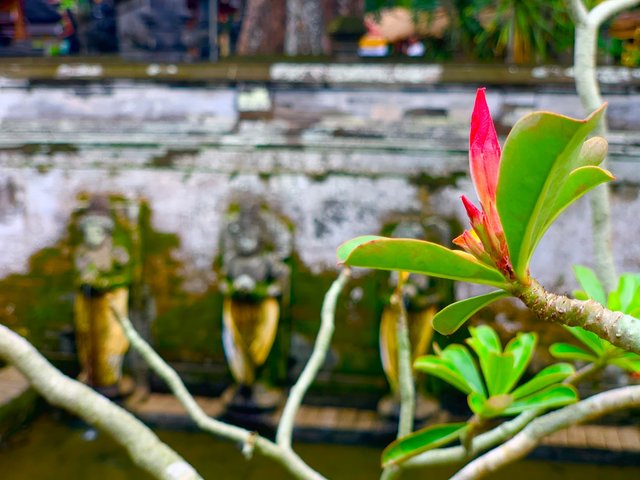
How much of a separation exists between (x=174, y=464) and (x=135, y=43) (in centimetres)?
513

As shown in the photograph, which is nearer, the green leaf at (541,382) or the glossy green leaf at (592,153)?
the glossy green leaf at (592,153)

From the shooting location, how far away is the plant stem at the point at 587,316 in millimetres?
625

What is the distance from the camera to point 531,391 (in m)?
1.12

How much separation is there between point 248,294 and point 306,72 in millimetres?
1586

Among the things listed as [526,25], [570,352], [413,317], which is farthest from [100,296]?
[526,25]

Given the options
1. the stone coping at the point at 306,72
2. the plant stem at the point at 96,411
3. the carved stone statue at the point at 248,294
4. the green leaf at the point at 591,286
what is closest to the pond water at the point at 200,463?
the carved stone statue at the point at 248,294

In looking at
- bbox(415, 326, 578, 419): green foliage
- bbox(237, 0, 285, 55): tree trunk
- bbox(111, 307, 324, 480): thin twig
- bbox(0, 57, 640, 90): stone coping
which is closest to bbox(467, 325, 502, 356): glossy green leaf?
bbox(415, 326, 578, 419): green foliage

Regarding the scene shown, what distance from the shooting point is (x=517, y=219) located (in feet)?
2.07

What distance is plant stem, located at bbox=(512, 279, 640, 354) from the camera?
62 centimetres

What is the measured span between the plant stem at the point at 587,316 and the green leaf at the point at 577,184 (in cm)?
7

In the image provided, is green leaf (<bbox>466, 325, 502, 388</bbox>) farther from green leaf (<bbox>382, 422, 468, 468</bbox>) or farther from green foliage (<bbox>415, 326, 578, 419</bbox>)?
green leaf (<bbox>382, 422, 468, 468</bbox>)

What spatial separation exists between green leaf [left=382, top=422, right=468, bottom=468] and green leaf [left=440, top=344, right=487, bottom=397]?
0.48ft

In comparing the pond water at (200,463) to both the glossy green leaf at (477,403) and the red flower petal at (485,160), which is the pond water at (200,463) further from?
the red flower petal at (485,160)

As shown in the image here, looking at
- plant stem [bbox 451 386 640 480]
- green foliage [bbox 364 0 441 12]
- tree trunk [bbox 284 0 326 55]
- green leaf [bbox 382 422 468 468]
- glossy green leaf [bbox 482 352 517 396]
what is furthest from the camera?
tree trunk [bbox 284 0 326 55]
